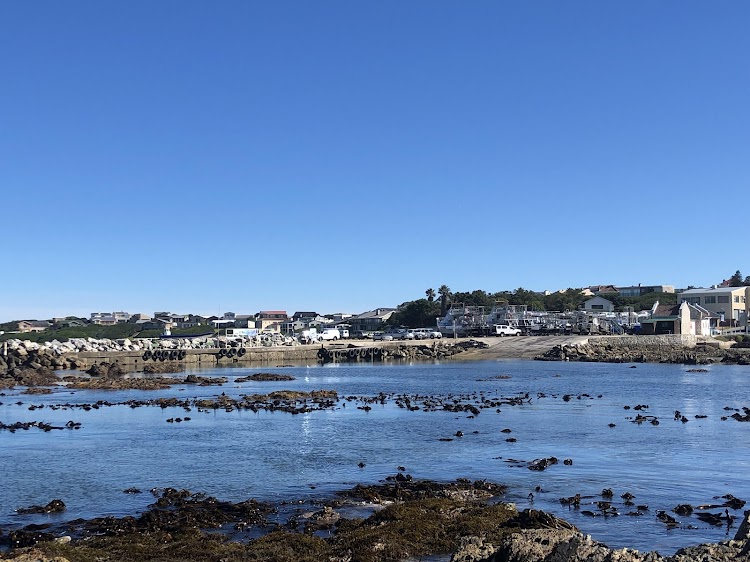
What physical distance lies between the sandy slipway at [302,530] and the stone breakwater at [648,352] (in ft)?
226

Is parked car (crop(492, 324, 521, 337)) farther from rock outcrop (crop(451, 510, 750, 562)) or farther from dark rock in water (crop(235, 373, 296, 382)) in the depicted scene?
rock outcrop (crop(451, 510, 750, 562))

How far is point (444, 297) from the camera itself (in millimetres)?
153625

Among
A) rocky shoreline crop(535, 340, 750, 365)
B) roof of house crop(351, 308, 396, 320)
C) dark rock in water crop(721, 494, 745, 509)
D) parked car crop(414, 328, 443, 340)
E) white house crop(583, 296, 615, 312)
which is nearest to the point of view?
dark rock in water crop(721, 494, 745, 509)

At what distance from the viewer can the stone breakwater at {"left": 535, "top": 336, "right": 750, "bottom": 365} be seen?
8144 centimetres

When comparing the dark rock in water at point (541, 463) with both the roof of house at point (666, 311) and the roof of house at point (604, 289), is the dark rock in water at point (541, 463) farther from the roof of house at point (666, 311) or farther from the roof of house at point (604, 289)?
the roof of house at point (604, 289)

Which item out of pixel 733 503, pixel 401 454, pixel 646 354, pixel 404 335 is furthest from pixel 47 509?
pixel 404 335

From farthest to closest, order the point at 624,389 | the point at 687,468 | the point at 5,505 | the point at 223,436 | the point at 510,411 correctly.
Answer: the point at 624,389
the point at 510,411
the point at 223,436
the point at 687,468
the point at 5,505

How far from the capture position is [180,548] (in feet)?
48.9

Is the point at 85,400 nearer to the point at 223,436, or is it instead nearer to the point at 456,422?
the point at 223,436

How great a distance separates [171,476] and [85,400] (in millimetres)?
28461

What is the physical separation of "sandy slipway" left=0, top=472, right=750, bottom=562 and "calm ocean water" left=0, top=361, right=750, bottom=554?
1.37 metres

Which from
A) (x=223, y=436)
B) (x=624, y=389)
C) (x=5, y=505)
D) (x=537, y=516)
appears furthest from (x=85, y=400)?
(x=537, y=516)

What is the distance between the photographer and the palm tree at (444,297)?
151 metres

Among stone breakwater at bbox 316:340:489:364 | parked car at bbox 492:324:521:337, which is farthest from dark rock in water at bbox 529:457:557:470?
parked car at bbox 492:324:521:337
